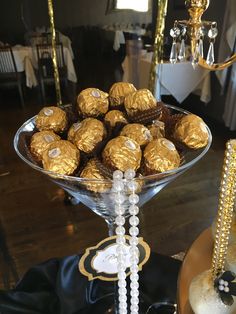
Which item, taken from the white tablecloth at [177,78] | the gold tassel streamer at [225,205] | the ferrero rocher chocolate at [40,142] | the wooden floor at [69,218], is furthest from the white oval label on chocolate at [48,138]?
the white tablecloth at [177,78]

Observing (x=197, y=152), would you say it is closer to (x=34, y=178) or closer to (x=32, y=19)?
(x=34, y=178)

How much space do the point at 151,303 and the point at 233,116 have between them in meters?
1.78

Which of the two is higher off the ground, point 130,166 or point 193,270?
point 130,166

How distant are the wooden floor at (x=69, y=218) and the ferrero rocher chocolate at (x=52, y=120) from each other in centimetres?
82

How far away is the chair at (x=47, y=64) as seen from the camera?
279 cm

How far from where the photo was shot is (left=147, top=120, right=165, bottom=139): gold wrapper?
1.46 feet

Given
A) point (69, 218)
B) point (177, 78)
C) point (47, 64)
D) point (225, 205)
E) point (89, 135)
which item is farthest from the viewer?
point (47, 64)

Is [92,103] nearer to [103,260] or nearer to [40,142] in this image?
[40,142]

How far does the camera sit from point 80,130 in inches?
16.3

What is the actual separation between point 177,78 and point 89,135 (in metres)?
2.03

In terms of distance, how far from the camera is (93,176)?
0.39 meters

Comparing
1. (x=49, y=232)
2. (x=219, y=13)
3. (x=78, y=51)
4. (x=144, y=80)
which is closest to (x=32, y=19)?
(x=78, y=51)

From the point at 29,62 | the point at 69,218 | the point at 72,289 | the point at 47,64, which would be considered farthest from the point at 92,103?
the point at 29,62

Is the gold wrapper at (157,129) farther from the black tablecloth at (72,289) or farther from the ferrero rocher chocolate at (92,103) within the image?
the black tablecloth at (72,289)
